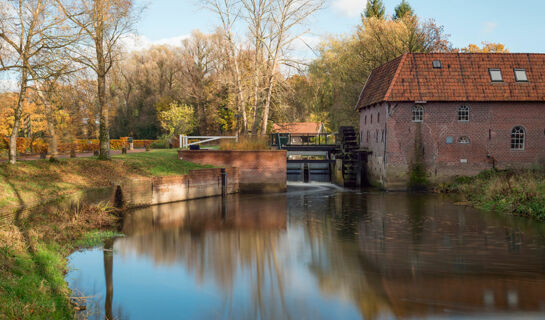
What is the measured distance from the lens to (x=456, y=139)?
25984 millimetres

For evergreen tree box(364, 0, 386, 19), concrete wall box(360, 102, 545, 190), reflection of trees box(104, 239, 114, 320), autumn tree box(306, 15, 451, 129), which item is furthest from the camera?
evergreen tree box(364, 0, 386, 19)

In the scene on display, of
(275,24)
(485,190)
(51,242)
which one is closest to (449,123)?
(485,190)

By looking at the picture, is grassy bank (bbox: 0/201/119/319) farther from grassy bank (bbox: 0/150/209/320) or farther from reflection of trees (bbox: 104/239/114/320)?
reflection of trees (bbox: 104/239/114/320)

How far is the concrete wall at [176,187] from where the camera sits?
1950cm

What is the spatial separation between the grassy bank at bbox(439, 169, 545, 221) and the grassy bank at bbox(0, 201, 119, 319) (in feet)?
51.2

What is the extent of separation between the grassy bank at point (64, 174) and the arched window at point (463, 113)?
15.3 m

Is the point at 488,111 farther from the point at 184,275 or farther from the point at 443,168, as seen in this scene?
the point at 184,275

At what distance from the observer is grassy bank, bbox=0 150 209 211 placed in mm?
14250

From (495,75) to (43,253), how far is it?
2494 cm

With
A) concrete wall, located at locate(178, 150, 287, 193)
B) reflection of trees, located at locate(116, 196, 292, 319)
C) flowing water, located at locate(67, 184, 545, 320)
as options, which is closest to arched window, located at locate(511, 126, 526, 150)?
flowing water, located at locate(67, 184, 545, 320)

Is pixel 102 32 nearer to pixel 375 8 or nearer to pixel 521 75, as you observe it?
pixel 521 75

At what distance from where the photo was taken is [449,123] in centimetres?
2588

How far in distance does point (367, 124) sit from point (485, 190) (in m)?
10.6

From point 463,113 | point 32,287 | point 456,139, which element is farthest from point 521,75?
point 32,287
